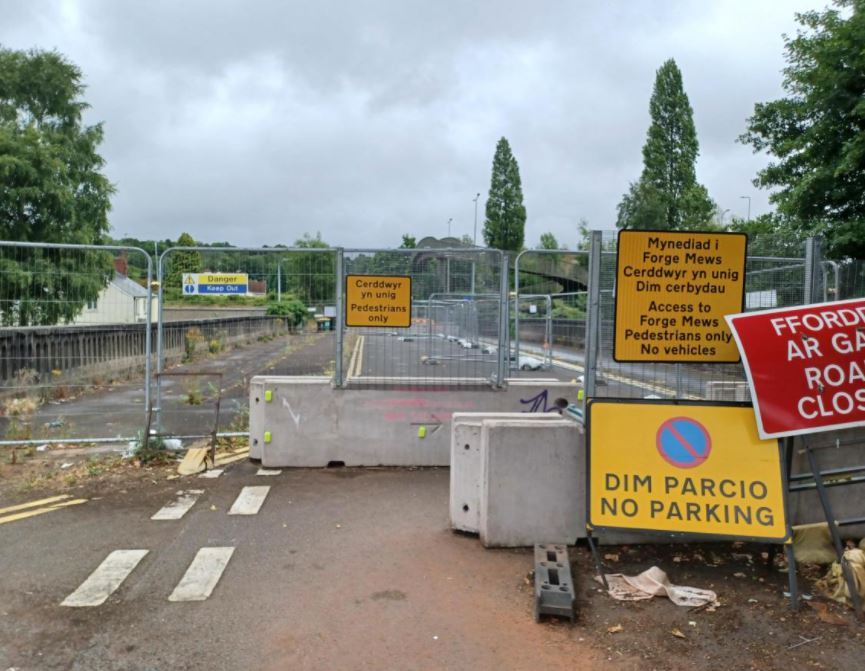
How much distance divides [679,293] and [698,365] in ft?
2.17

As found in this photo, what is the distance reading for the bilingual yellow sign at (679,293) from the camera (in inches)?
181

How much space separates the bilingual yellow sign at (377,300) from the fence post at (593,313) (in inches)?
118

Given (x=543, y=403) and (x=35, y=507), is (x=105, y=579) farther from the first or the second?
(x=543, y=403)

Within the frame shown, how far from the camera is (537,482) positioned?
15.7ft

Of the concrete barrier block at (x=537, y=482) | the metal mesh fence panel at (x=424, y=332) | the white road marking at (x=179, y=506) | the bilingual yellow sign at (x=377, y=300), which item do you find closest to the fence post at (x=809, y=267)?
the concrete barrier block at (x=537, y=482)

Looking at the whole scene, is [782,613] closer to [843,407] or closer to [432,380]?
[843,407]

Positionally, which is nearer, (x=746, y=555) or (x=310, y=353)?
(x=746, y=555)

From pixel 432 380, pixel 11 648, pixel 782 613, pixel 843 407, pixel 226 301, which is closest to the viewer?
pixel 11 648

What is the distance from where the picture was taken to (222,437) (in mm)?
8625

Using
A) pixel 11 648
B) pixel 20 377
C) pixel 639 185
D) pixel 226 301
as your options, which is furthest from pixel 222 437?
pixel 639 185

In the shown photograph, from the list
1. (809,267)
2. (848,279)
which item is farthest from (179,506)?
(848,279)

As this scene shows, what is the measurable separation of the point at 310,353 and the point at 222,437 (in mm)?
3305

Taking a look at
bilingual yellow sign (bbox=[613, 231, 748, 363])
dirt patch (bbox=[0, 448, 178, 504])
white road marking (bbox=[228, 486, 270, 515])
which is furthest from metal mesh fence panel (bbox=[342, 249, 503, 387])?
bilingual yellow sign (bbox=[613, 231, 748, 363])

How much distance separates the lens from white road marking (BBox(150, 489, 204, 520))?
5.66 metres
